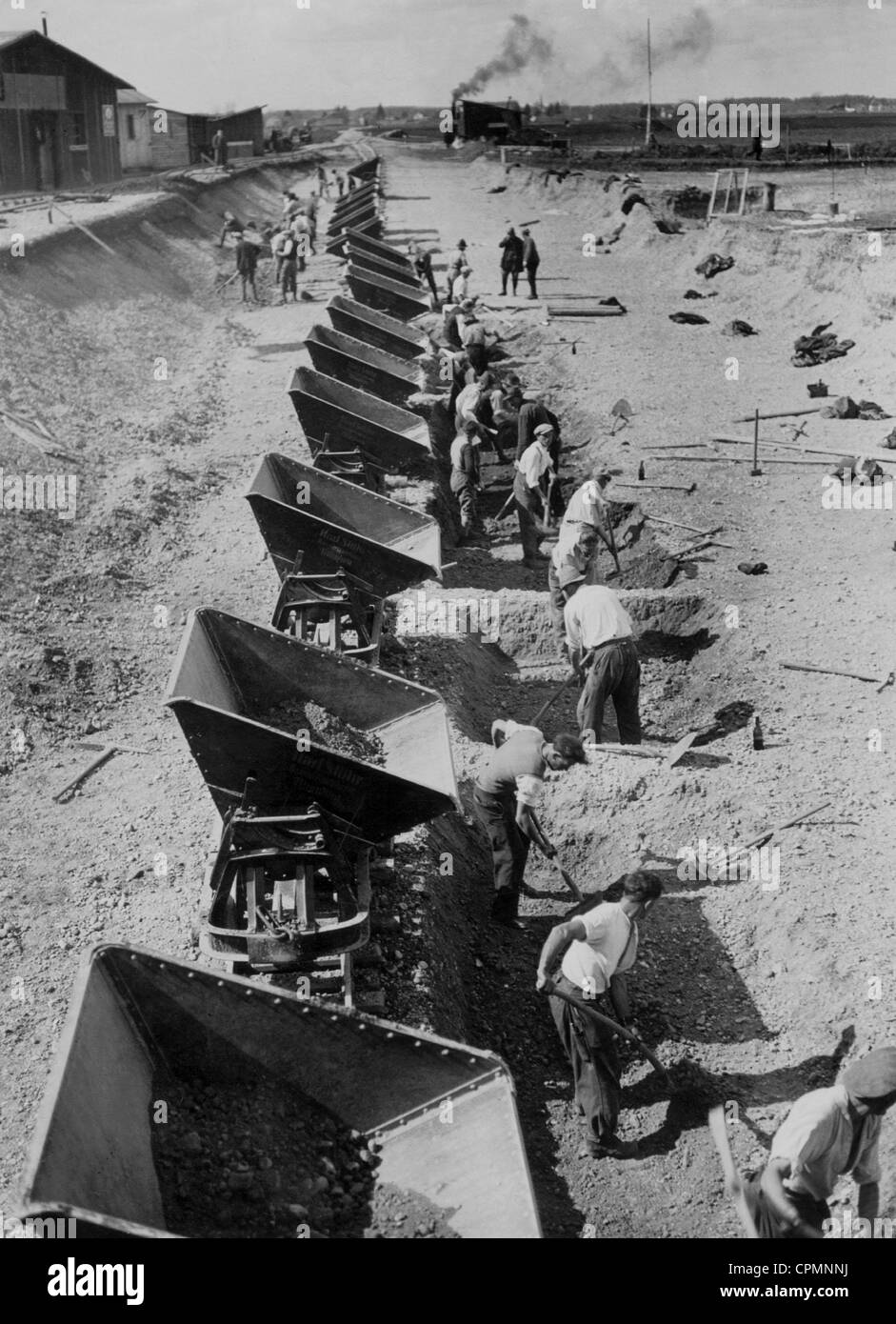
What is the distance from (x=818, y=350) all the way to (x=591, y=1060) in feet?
50.0

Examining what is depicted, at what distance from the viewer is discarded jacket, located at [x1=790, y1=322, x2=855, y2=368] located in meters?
18.4

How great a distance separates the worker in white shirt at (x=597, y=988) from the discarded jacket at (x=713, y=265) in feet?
70.5

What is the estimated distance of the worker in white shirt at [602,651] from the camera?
841cm

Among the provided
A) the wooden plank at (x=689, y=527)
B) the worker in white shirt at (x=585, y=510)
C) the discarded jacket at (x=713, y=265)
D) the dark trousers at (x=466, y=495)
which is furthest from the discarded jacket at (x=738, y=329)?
the worker in white shirt at (x=585, y=510)

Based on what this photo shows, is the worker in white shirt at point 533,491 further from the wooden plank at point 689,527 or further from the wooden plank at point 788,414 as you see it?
the wooden plank at point 788,414

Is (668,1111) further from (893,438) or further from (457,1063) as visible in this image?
(893,438)

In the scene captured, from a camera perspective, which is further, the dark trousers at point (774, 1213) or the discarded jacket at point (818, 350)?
the discarded jacket at point (818, 350)

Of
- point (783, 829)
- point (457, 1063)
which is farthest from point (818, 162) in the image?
point (457, 1063)

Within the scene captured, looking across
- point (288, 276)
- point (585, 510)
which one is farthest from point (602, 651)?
point (288, 276)

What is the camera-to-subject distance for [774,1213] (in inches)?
174

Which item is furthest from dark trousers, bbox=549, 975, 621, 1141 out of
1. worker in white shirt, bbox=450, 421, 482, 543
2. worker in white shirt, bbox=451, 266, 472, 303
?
worker in white shirt, bbox=451, 266, 472, 303

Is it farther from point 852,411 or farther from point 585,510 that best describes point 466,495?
point 852,411

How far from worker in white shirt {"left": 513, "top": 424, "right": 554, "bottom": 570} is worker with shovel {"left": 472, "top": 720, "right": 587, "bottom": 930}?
483cm
